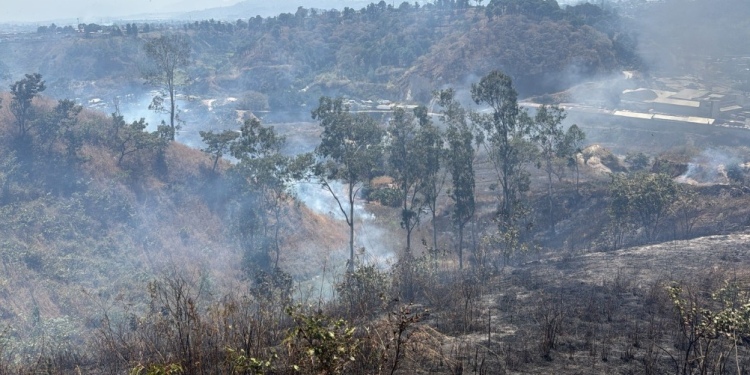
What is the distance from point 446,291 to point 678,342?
6.57m

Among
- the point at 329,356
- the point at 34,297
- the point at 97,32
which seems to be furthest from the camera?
the point at 97,32

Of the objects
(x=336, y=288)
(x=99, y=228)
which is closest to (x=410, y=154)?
(x=336, y=288)

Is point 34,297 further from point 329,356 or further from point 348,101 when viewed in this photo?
point 348,101

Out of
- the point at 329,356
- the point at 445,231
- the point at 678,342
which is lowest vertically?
the point at 445,231

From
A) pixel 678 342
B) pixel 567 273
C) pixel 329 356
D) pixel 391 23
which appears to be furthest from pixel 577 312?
pixel 391 23

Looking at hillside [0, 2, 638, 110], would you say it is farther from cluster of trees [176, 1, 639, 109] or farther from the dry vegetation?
the dry vegetation

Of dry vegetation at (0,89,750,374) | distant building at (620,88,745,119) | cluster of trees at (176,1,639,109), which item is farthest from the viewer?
cluster of trees at (176,1,639,109)

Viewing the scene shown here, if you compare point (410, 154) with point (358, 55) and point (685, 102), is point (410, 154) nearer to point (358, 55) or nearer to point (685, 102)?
point (685, 102)

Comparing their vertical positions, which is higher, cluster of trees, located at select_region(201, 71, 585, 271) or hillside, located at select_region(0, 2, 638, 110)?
hillside, located at select_region(0, 2, 638, 110)

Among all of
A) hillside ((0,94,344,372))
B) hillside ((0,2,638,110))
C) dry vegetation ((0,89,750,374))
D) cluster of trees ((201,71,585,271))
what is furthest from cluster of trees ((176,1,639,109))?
cluster of trees ((201,71,585,271))

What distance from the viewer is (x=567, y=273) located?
18672mm

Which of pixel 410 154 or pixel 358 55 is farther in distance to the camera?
pixel 358 55

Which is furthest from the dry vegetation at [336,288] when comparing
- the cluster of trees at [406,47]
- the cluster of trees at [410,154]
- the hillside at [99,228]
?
the cluster of trees at [406,47]

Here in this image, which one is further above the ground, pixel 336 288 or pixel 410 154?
pixel 410 154
